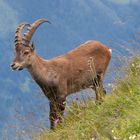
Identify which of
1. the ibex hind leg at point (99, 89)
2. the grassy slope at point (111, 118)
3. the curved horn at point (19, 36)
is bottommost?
the curved horn at point (19, 36)

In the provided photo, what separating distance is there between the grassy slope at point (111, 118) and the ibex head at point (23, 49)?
12.7 feet

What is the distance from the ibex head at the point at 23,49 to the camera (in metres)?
12.9

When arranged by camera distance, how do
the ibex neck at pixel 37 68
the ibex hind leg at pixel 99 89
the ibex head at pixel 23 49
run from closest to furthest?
the ibex hind leg at pixel 99 89
the ibex neck at pixel 37 68
the ibex head at pixel 23 49

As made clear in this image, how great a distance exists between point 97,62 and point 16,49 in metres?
1.61

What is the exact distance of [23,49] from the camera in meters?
13.2

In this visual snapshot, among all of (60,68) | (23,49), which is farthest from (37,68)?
(23,49)

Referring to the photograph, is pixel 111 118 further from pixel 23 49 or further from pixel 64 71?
pixel 23 49

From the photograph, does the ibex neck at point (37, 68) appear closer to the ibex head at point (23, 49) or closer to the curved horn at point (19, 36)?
the ibex head at point (23, 49)

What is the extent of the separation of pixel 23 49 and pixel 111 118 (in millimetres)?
5961

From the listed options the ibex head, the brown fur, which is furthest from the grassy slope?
the ibex head

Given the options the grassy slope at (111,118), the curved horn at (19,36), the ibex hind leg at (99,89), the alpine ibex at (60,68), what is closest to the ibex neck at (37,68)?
the alpine ibex at (60,68)

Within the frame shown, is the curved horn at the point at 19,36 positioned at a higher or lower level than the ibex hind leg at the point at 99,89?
lower

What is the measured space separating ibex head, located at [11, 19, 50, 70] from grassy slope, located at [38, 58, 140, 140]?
387cm

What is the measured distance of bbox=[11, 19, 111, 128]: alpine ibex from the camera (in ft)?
40.7
